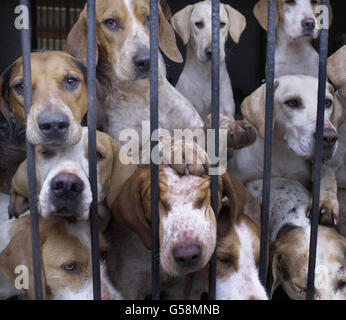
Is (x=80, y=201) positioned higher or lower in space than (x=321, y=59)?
lower

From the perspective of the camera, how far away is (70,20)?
7.38 m

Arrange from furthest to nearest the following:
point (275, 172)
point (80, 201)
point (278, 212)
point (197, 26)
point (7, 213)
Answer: point (197, 26), point (275, 172), point (278, 212), point (7, 213), point (80, 201)

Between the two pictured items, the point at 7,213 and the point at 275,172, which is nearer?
the point at 7,213

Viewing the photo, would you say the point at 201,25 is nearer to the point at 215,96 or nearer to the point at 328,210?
the point at 328,210

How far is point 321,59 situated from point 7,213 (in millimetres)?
2057

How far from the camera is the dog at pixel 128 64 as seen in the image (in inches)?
125

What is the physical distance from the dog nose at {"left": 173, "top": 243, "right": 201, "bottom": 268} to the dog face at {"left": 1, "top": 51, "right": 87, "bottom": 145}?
32.2 inches

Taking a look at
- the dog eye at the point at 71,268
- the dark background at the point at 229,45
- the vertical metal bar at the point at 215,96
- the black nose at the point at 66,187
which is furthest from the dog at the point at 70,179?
the dark background at the point at 229,45

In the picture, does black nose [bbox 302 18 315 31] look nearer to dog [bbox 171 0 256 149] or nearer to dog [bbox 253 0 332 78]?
dog [bbox 253 0 332 78]

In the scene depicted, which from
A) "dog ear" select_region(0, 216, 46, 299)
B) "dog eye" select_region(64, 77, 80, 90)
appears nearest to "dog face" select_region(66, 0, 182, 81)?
"dog eye" select_region(64, 77, 80, 90)

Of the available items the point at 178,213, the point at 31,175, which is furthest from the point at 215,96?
the point at 31,175

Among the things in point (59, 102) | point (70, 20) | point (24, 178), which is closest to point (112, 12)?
point (59, 102)

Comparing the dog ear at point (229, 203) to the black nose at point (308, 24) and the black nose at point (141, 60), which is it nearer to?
the black nose at point (141, 60)
